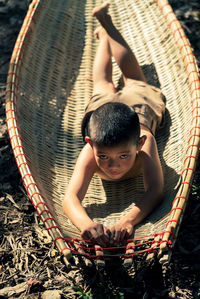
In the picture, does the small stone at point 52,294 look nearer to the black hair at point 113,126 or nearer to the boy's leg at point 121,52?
the black hair at point 113,126

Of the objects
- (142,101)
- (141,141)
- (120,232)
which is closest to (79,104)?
(142,101)

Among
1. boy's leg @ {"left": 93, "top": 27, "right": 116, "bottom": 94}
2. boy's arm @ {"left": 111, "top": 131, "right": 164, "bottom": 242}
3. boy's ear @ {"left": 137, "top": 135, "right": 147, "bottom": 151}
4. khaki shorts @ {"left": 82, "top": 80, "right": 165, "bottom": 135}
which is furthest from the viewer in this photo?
boy's leg @ {"left": 93, "top": 27, "right": 116, "bottom": 94}

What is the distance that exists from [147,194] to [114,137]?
418 millimetres

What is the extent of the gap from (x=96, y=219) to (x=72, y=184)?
10.9 inches

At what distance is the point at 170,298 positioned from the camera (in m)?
2.37

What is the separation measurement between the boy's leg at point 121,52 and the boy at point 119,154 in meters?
0.18

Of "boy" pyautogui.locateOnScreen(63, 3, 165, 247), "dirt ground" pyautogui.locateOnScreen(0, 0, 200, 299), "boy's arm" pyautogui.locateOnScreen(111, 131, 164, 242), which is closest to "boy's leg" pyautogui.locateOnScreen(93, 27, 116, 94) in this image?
"boy" pyautogui.locateOnScreen(63, 3, 165, 247)

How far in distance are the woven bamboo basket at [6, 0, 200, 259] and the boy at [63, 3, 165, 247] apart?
0.10 metres

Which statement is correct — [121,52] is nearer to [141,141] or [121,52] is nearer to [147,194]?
[141,141]

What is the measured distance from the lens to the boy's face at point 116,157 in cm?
239

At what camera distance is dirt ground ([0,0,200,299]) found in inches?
94.0

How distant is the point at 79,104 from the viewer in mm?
3641

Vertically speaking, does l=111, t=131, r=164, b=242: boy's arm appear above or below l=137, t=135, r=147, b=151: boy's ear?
below

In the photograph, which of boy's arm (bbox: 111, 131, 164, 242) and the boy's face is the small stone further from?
the boy's face
